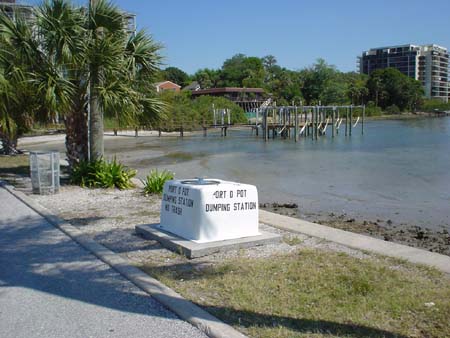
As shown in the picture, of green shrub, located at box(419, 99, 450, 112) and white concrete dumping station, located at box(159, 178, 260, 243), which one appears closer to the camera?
white concrete dumping station, located at box(159, 178, 260, 243)

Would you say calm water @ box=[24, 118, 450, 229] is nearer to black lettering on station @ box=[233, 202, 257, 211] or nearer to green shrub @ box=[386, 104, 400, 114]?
black lettering on station @ box=[233, 202, 257, 211]

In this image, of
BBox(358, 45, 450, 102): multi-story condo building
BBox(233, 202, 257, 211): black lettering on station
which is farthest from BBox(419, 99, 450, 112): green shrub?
BBox(233, 202, 257, 211): black lettering on station

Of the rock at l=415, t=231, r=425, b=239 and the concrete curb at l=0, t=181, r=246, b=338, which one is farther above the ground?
the concrete curb at l=0, t=181, r=246, b=338

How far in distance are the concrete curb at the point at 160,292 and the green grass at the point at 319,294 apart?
0.12 m

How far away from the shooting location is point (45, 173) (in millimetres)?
11945

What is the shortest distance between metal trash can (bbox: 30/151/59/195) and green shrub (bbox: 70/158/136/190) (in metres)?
1.19

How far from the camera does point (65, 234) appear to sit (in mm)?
7949

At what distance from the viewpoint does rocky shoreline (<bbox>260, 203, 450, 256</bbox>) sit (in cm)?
887

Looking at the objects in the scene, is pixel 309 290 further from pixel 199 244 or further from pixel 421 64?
pixel 421 64

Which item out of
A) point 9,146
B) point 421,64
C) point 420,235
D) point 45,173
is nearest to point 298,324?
point 420,235

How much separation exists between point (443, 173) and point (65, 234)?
16.5 m

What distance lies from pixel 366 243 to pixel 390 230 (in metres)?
3.06

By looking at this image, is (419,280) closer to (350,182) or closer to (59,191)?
(59,191)

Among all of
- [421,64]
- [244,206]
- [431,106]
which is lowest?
[244,206]
